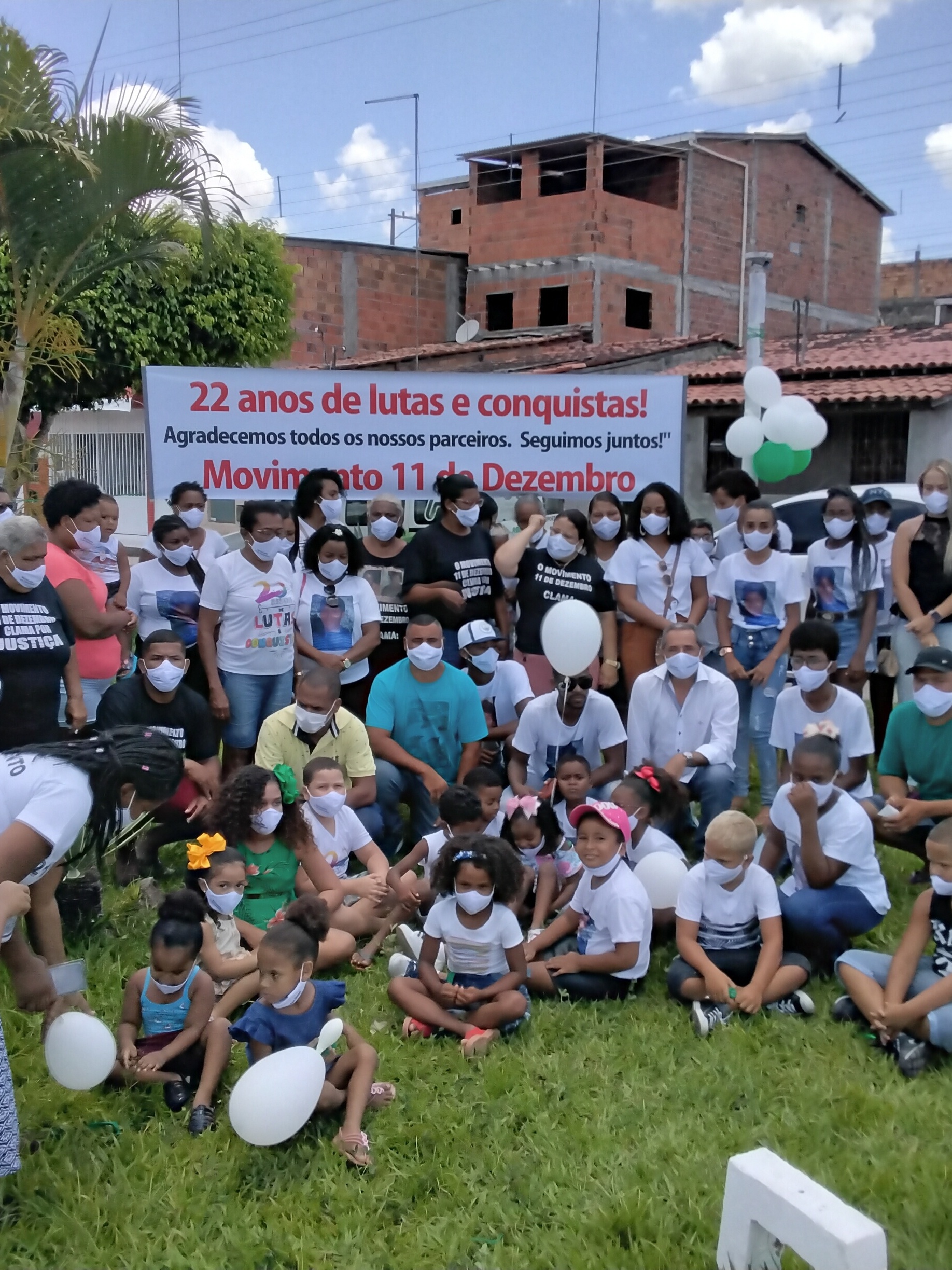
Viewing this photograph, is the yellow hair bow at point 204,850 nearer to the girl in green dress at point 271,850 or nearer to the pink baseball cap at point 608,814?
the girl in green dress at point 271,850

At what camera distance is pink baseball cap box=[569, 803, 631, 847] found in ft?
14.6

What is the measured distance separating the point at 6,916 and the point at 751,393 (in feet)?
24.4

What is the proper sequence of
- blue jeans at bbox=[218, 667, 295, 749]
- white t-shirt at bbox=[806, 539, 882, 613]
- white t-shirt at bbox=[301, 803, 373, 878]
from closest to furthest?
1. white t-shirt at bbox=[301, 803, 373, 878]
2. blue jeans at bbox=[218, 667, 295, 749]
3. white t-shirt at bbox=[806, 539, 882, 613]

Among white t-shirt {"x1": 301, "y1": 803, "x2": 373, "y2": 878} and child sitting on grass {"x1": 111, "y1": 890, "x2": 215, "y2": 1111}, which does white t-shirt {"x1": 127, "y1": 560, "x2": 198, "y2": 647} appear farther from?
child sitting on grass {"x1": 111, "y1": 890, "x2": 215, "y2": 1111}

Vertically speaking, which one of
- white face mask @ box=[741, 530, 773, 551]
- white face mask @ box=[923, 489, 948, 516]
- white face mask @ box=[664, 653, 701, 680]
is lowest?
white face mask @ box=[664, 653, 701, 680]

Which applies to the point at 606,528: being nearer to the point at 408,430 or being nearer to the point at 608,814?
the point at 408,430

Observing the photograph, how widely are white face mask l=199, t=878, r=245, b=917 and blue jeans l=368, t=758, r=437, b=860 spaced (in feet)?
5.38

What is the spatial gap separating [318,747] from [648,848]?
1.60m

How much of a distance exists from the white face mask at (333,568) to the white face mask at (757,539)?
7.36 ft

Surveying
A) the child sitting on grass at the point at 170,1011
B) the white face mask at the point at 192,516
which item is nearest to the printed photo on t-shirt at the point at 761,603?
the white face mask at the point at 192,516

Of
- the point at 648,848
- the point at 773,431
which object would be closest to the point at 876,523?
the point at 773,431

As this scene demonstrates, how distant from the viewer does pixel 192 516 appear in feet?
21.5

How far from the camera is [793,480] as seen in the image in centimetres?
2027

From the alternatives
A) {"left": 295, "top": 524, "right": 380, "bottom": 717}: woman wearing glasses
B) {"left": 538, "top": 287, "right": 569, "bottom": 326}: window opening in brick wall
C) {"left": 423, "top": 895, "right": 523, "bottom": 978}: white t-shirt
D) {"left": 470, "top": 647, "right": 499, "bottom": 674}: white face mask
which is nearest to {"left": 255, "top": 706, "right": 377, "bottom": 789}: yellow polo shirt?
{"left": 295, "top": 524, "right": 380, "bottom": 717}: woman wearing glasses
